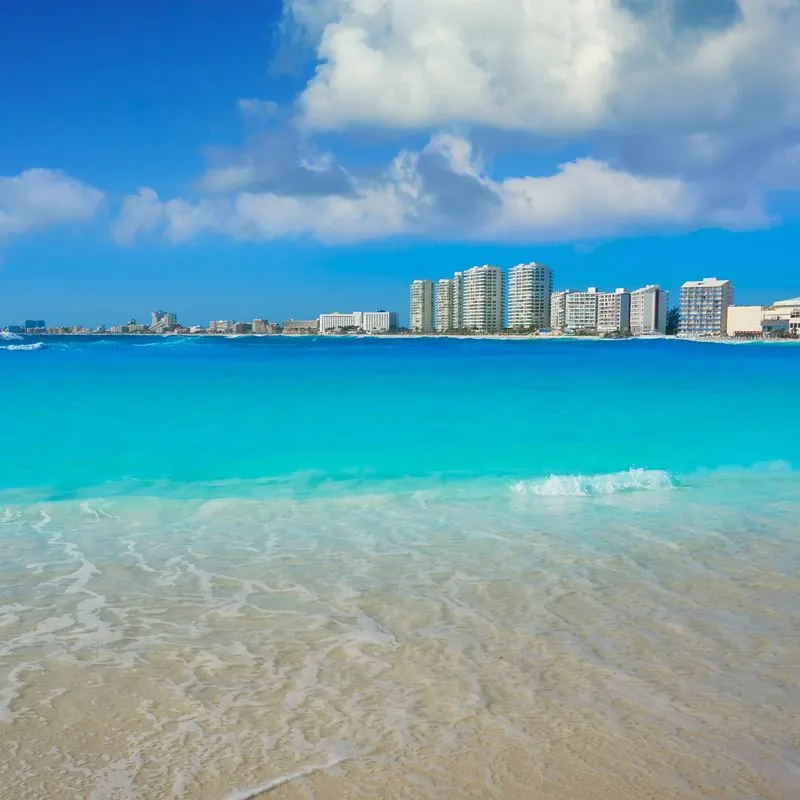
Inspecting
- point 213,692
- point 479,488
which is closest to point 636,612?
point 213,692

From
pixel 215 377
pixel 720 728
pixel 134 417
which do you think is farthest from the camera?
pixel 215 377

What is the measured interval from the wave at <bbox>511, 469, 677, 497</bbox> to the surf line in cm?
840

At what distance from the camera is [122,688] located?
4.92 metres

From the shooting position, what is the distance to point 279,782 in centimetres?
385

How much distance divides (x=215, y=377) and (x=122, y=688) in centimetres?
4035

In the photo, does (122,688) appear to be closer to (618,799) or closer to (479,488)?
(618,799)

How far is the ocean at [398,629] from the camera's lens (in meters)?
4.02

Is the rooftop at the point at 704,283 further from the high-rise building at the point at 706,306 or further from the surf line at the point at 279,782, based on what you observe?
the surf line at the point at 279,782

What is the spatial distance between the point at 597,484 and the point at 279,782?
1004cm

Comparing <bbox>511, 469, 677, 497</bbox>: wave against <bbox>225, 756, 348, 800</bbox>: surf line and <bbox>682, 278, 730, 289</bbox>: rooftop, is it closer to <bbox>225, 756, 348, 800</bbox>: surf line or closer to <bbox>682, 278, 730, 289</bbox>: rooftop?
<bbox>225, 756, 348, 800</bbox>: surf line

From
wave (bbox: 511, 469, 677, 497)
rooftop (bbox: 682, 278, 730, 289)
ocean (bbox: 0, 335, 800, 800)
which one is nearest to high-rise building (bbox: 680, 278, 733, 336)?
rooftop (bbox: 682, 278, 730, 289)

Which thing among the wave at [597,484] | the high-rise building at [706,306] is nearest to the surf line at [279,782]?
the wave at [597,484]

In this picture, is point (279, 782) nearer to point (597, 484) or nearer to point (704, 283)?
point (597, 484)

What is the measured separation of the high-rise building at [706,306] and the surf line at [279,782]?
19492 cm
